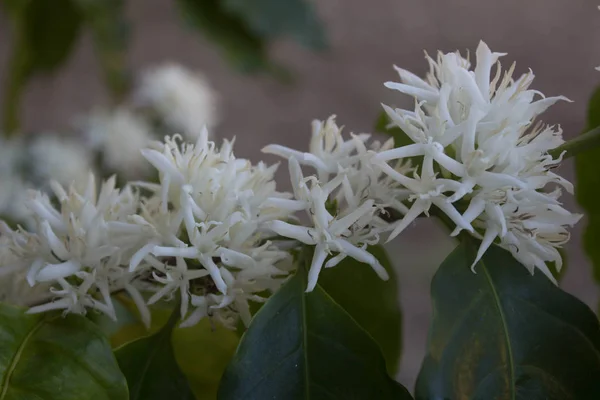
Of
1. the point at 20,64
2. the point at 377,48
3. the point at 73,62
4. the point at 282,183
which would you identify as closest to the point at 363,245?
the point at 20,64

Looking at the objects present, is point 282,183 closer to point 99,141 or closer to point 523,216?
point 99,141

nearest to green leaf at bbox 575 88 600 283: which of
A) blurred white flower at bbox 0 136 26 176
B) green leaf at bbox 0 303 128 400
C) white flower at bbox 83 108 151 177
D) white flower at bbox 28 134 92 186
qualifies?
green leaf at bbox 0 303 128 400

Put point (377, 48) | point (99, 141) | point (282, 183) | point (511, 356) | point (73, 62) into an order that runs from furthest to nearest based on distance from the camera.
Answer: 1. point (73, 62)
2. point (377, 48)
3. point (282, 183)
4. point (99, 141)
5. point (511, 356)

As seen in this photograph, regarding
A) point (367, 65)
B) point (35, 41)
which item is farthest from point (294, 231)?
point (367, 65)

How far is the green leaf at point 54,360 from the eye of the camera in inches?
11.8

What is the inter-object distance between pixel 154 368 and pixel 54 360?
0.05m

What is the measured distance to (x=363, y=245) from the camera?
1.00 ft

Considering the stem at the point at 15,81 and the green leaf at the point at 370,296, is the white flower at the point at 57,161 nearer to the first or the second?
the stem at the point at 15,81

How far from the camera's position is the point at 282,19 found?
3.10 feet

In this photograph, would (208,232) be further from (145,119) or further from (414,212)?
(145,119)

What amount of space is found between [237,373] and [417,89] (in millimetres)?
154

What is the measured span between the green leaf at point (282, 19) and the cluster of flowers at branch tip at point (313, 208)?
60 cm

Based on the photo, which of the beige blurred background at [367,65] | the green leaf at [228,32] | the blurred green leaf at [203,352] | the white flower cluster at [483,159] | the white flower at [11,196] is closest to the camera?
the white flower cluster at [483,159]

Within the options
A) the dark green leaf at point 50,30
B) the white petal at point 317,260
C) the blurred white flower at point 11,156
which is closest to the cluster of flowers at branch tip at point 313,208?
the white petal at point 317,260
